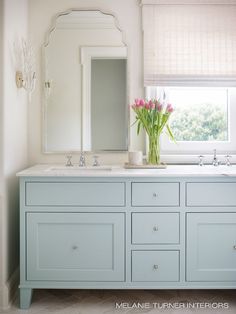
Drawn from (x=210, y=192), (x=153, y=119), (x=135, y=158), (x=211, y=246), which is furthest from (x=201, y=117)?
(x=211, y=246)

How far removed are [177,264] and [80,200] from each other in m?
0.70

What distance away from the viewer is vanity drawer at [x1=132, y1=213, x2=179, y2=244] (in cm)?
217

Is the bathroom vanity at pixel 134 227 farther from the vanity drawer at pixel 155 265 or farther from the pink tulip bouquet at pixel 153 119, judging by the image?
the pink tulip bouquet at pixel 153 119

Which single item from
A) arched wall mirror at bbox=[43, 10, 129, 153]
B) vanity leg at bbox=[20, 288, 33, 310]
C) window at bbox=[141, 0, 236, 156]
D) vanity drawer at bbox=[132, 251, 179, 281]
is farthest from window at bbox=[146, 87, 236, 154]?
vanity leg at bbox=[20, 288, 33, 310]

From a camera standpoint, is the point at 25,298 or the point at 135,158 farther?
the point at 135,158

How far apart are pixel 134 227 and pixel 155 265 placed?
0.86 ft

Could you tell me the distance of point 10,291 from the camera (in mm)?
2285

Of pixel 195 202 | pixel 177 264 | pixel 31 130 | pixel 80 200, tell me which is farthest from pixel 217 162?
pixel 31 130

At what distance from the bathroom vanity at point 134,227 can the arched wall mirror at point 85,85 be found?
2.00ft

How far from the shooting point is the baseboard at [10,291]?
2.21 meters

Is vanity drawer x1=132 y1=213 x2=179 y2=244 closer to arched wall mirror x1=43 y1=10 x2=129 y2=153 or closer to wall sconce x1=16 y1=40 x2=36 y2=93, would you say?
arched wall mirror x1=43 y1=10 x2=129 y2=153

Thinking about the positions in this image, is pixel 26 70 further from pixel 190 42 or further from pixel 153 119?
pixel 190 42

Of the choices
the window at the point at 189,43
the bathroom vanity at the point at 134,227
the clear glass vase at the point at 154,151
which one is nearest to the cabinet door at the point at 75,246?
the bathroom vanity at the point at 134,227

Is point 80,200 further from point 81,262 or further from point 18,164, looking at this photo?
point 18,164
